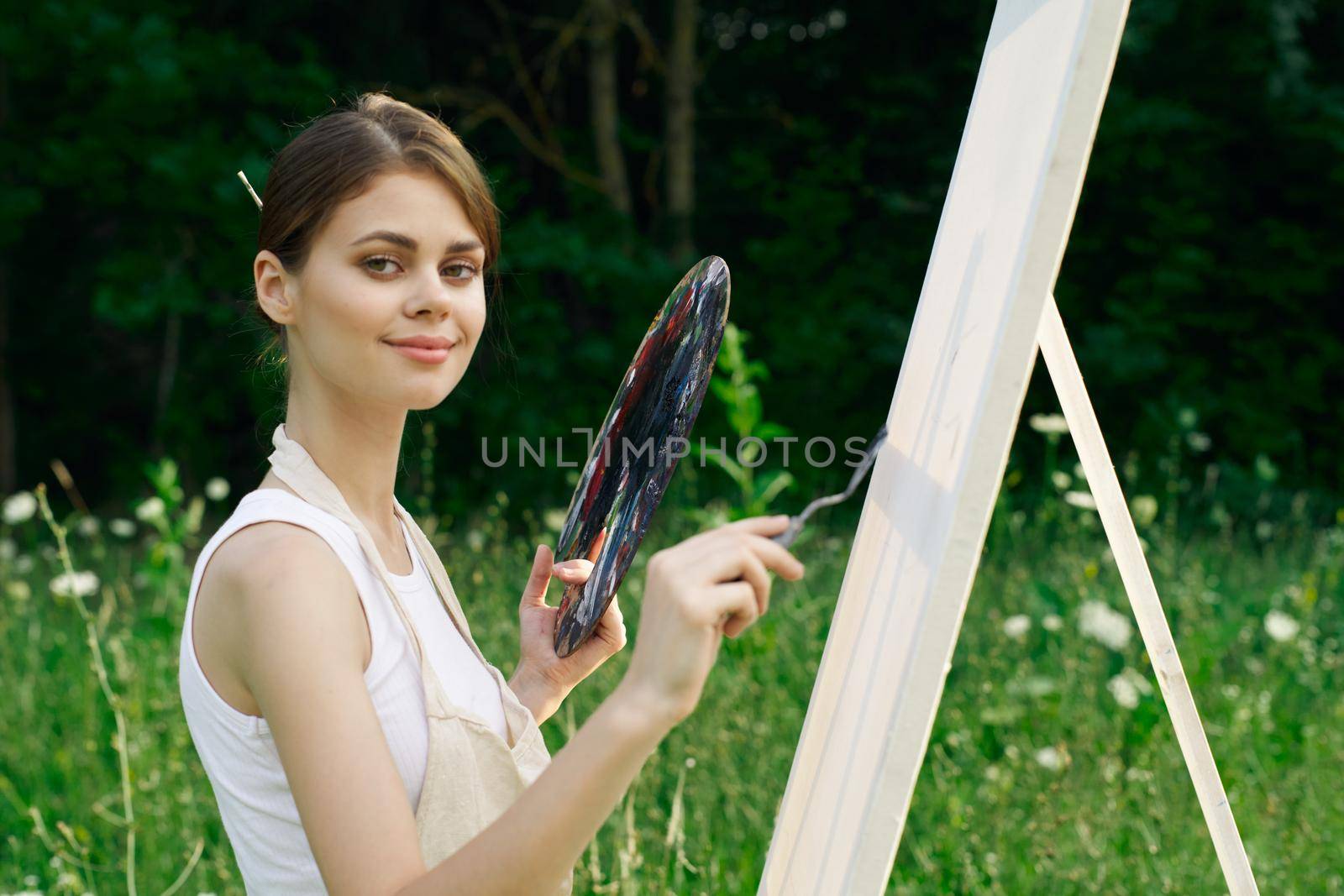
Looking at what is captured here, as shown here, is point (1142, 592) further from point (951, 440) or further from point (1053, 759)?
point (1053, 759)

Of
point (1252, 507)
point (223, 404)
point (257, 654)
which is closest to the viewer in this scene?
point (257, 654)

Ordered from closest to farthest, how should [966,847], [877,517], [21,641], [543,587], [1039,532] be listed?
1. [877,517]
2. [543,587]
3. [966,847]
4. [21,641]
5. [1039,532]

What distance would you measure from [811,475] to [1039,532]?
2.57 m

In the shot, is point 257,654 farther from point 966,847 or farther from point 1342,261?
point 1342,261

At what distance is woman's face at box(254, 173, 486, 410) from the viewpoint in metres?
1.24

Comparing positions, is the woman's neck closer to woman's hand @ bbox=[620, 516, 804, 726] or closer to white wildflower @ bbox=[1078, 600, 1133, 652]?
woman's hand @ bbox=[620, 516, 804, 726]

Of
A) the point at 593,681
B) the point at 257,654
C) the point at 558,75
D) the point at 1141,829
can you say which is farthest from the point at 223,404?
the point at 257,654

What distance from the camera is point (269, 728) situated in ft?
3.64

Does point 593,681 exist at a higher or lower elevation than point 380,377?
lower

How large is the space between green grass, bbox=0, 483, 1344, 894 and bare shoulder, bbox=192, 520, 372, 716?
91 cm

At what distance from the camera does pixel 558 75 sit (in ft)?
26.8

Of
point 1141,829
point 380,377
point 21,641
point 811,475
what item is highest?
point 380,377

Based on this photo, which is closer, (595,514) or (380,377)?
(380,377)

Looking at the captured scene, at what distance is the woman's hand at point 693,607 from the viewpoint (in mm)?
893
